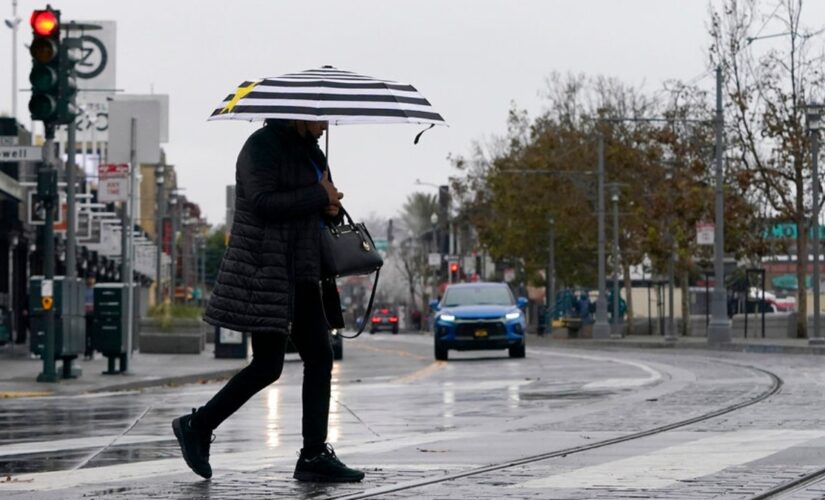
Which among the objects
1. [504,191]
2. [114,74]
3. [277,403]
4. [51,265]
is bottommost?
[277,403]

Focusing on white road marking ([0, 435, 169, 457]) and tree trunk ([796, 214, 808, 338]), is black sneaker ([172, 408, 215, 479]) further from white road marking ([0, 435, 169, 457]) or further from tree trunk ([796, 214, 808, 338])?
tree trunk ([796, 214, 808, 338])

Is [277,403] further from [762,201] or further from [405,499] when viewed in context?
[762,201]

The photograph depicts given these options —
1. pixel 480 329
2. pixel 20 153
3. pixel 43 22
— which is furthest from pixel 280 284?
pixel 480 329

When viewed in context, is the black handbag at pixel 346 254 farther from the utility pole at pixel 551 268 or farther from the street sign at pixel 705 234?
the utility pole at pixel 551 268

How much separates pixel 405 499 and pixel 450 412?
7.80 m

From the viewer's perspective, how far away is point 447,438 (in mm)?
12172

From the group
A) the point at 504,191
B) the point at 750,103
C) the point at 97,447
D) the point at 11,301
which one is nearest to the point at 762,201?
the point at 750,103

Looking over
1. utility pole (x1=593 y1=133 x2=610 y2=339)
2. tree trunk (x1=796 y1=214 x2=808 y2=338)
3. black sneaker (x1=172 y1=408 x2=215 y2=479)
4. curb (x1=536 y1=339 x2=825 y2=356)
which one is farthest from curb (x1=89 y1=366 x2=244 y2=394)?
utility pole (x1=593 y1=133 x2=610 y2=339)

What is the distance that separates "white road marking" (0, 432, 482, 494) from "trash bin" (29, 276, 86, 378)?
11.9 metres

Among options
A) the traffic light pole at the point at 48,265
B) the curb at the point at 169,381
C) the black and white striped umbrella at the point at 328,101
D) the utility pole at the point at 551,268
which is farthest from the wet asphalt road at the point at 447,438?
the utility pole at the point at 551,268

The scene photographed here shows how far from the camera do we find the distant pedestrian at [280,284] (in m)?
8.65

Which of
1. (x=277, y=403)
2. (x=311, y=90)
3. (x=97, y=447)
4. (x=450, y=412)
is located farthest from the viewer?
(x=277, y=403)

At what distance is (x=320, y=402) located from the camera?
9.02 meters

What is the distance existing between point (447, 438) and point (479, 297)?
77.5ft
